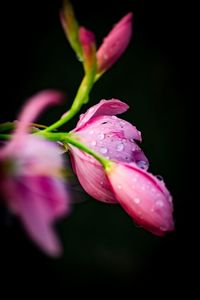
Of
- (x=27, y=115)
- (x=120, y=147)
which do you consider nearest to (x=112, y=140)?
(x=120, y=147)

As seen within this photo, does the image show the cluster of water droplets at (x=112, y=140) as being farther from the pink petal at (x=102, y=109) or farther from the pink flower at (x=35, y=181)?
the pink flower at (x=35, y=181)

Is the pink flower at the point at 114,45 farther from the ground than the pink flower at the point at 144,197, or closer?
farther from the ground

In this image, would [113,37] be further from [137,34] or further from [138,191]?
[137,34]

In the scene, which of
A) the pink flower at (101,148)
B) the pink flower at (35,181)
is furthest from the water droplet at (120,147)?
the pink flower at (35,181)

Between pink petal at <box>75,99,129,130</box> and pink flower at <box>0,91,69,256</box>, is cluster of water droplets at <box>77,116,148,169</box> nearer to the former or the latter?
pink petal at <box>75,99,129,130</box>

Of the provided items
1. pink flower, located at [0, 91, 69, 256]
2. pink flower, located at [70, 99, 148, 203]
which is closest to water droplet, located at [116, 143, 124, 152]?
pink flower, located at [70, 99, 148, 203]

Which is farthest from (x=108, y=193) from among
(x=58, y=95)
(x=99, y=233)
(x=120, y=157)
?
(x=99, y=233)
